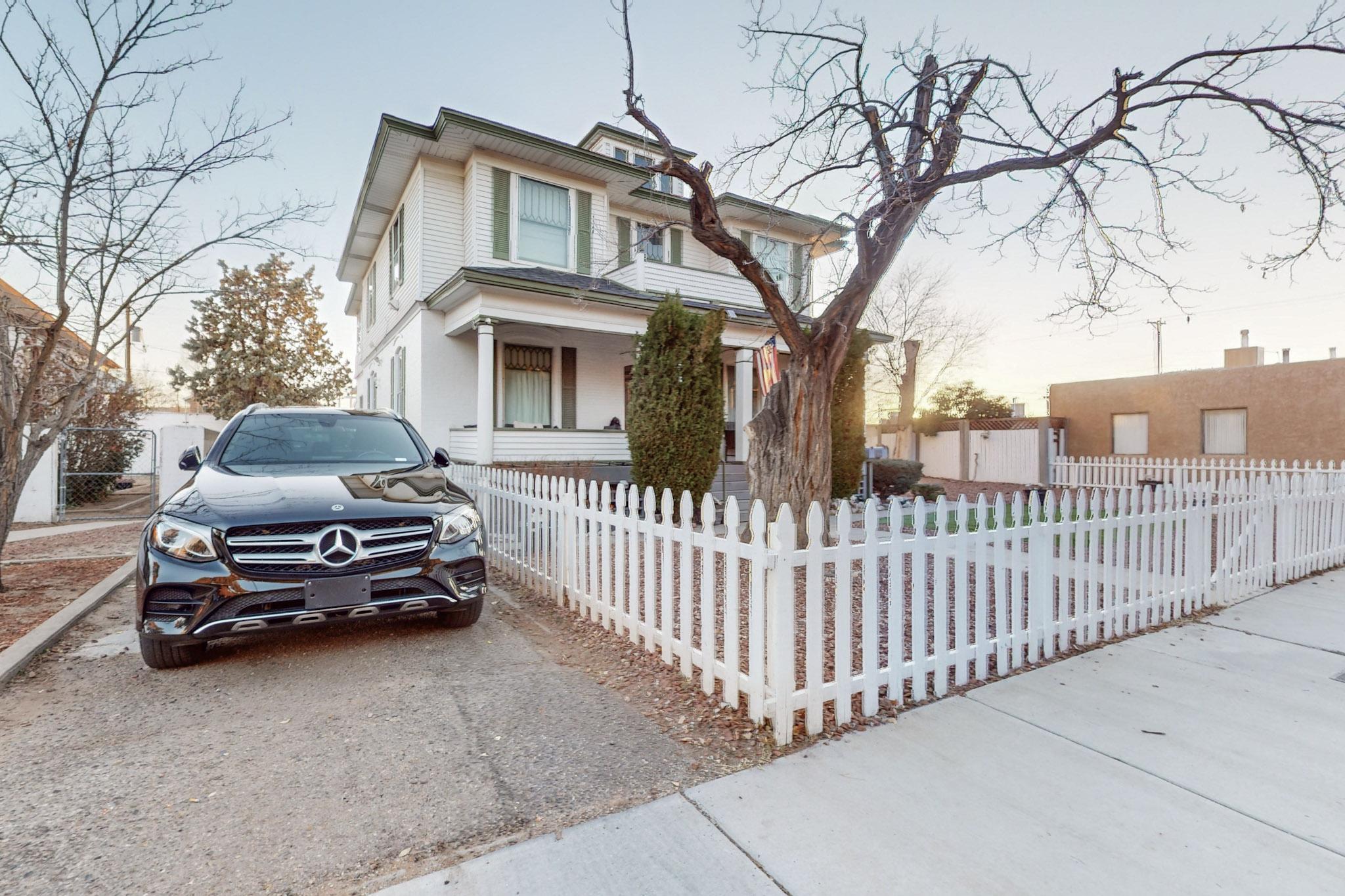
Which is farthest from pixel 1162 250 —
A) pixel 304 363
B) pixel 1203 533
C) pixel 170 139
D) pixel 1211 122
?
pixel 304 363

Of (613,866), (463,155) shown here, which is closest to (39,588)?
(613,866)

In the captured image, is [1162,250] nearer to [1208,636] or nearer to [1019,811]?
[1208,636]

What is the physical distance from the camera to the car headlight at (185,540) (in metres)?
3.38

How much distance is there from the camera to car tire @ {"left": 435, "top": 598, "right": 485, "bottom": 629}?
4.39 m

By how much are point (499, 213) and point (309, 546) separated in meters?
9.82

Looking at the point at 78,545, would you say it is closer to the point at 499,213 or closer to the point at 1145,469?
the point at 499,213

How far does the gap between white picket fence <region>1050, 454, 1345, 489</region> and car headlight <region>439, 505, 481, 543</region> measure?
1368 cm

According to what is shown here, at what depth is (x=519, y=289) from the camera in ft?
33.6

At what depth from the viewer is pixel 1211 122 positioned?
18.5 ft

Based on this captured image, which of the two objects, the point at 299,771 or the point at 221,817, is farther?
the point at 299,771

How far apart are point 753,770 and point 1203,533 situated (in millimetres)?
4728

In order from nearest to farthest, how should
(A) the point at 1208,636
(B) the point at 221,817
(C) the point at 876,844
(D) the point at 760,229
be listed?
1. (C) the point at 876,844
2. (B) the point at 221,817
3. (A) the point at 1208,636
4. (D) the point at 760,229

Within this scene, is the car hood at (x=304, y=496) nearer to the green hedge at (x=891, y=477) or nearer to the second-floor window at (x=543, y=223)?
the second-floor window at (x=543, y=223)

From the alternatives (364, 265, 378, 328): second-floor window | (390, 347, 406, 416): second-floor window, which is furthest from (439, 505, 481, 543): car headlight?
(364, 265, 378, 328): second-floor window
